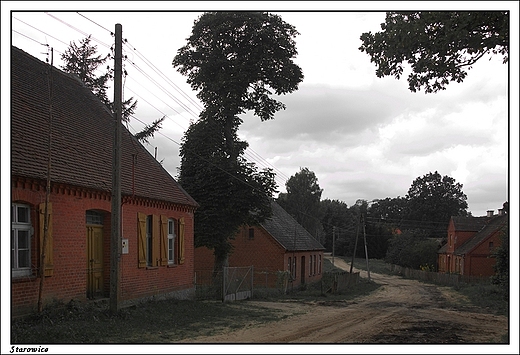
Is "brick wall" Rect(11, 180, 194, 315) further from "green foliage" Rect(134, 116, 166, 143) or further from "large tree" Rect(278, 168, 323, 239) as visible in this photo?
"large tree" Rect(278, 168, 323, 239)

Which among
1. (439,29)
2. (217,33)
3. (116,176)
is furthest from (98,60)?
(439,29)

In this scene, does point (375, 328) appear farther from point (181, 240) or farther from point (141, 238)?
point (181, 240)

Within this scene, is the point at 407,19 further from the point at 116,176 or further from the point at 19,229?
the point at 19,229

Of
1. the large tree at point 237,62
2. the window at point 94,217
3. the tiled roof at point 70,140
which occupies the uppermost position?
the large tree at point 237,62

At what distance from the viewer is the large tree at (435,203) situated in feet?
328

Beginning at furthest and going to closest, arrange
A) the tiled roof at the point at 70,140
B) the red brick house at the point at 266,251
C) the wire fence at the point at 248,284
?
the red brick house at the point at 266,251 < the wire fence at the point at 248,284 < the tiled roof at the point at 70,140

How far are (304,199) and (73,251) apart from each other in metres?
61.2

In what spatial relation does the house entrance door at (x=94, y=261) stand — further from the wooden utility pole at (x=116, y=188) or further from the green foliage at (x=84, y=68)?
the green foliage at (x=84, y=68)

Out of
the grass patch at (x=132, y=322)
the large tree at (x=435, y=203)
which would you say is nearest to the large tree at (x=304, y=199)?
the large tree at (x=435, y=203)

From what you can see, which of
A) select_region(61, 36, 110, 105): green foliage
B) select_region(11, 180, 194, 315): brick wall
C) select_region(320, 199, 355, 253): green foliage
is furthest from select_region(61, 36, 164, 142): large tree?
select_region(320, 199, 355, 253): green foliage

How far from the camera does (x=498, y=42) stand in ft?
39.0

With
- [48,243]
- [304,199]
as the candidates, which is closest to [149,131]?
[48,243]

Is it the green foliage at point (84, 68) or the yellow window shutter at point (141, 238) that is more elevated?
the green foliage at point (84, 68)

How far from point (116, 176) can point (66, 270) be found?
294cm
